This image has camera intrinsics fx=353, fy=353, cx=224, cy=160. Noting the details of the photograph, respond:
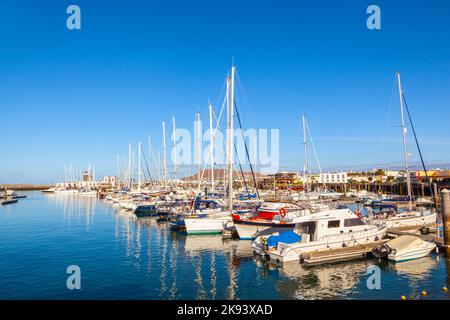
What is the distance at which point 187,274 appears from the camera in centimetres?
2261

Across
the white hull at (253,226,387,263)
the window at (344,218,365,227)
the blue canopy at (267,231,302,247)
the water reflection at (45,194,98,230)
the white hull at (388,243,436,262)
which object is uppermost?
the window at (344,218,365,227)

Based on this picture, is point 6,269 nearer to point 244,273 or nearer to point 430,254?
point 244,273

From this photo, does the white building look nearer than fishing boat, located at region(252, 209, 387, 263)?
No

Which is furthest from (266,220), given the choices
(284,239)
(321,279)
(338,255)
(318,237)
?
(321,279)

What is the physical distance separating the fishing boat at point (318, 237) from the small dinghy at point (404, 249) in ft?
6.53

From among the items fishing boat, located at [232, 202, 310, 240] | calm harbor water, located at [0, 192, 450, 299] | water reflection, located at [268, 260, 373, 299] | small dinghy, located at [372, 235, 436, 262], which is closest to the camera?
water reflection, located at [268, 260, 373, 299]

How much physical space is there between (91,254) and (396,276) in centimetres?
2315

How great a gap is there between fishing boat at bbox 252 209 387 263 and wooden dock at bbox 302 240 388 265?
1.78ft

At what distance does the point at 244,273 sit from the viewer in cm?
2273

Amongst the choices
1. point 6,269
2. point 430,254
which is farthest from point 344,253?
point 6,269

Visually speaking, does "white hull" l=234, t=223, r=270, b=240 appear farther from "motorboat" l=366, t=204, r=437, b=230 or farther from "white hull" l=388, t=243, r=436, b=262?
"white hull" l=388, t=243, r=436, b=262

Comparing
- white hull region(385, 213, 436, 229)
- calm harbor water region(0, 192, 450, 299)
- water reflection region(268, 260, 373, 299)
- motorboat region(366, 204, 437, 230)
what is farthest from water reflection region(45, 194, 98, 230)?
white hull region(385, 213, 436, 229)

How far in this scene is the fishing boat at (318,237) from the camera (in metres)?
24.7

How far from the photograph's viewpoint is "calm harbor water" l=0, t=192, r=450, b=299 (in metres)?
19.0
